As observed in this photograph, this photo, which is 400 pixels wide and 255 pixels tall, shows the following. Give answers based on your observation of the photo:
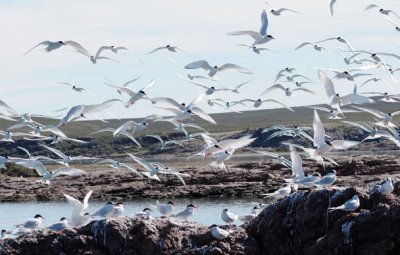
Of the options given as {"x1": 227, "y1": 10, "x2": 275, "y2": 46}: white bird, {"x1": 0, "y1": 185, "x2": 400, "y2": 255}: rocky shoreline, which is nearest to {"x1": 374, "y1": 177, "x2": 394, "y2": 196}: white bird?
{"x1": 0, "y1": 185, "x2": 400, "y2": 255}: rocky shoreline

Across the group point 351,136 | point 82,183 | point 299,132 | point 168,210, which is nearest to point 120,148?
point 351,136

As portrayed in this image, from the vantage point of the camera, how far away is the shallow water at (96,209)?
3133 cm

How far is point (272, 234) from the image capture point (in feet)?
57.0

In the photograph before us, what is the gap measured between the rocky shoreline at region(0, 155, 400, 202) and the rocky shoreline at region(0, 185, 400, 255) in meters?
20.3

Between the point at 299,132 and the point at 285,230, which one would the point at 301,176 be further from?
the point at 299,132

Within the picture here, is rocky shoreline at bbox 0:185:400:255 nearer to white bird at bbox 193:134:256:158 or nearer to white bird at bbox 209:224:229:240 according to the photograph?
white bird at bbox 209:224:229:240

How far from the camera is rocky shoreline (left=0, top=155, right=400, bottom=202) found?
132 ft

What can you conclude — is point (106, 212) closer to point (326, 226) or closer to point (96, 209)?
point (326, 226)

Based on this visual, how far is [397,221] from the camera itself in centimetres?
1627

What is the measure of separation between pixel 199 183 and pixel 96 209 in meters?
8.27

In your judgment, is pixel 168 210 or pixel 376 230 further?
pixel 168 210

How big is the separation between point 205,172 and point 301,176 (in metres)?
24.6

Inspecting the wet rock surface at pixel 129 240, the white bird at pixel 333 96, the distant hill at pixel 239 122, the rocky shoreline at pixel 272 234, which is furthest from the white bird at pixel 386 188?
the distant hill at pixel 239 122

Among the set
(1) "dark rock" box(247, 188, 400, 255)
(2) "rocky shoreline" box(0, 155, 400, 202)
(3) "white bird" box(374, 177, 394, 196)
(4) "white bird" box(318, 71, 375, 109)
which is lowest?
(2) "rocky shoreline" box(0, 155, 400, 202)
